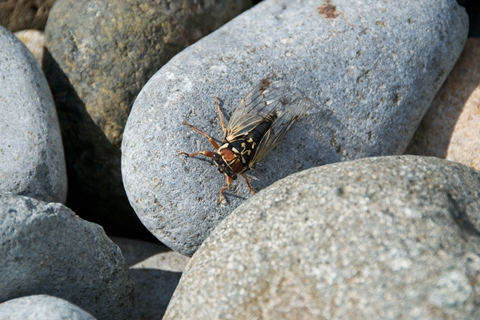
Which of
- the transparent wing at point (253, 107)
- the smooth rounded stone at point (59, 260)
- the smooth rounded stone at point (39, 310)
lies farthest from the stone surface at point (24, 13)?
the smooth rounded stone at point (39, 310)

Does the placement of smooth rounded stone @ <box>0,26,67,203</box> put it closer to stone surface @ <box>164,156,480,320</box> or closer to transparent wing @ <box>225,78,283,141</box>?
transparent wing @ <box>225,78,283,141</box>

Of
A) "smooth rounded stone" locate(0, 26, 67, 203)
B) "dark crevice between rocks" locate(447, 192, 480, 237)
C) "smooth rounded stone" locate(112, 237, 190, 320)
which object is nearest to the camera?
"dark crevice between rocks" locate(447, 192, 480, 237)

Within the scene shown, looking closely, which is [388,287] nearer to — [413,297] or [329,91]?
[413,297]

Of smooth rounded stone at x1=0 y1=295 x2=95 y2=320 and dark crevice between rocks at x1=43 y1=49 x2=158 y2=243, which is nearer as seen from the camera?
smooth rounded stone at x1=0 y1=295 x2=95 y2=320

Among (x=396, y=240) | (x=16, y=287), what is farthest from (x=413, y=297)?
(x=16, y=287)

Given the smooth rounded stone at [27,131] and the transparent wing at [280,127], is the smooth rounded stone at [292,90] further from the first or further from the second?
the smooth rounded stone at [27,131]

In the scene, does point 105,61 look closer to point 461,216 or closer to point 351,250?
point 351,250

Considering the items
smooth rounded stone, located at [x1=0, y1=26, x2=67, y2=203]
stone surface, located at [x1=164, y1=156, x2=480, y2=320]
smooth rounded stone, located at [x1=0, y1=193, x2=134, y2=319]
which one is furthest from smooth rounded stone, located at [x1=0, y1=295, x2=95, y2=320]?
smooth rounded stone, located at [x1=0, y1=26, x2=67, y2=203]
